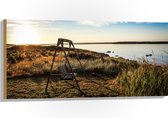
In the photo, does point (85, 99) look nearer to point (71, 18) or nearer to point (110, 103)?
point (110, 103)

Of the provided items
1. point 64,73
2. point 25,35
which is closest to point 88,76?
point 64,73

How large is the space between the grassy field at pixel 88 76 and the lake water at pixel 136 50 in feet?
0.14

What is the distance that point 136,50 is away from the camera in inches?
112

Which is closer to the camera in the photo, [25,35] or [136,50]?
[25,35]

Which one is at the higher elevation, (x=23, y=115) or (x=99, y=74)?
(x=99, y=74)

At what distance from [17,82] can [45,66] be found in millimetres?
270

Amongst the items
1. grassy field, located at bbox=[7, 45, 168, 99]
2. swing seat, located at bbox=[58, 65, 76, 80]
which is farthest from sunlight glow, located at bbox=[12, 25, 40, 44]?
swing seat, located at bbox=[58, 65, 76, 80]

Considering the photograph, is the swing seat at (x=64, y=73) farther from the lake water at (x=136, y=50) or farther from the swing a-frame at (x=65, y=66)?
the lake water at (x=136, y=50)

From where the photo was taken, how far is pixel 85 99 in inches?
109

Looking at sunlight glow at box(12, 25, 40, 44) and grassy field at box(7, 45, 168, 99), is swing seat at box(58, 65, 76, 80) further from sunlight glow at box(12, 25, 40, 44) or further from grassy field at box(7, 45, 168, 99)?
sunlight glow at box(12, 25, 40, 44)

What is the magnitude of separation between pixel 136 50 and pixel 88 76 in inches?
19.2

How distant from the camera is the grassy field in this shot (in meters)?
2.68

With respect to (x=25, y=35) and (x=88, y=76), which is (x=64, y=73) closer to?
(x=88, y=76)

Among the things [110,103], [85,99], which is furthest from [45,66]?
[110,103]
